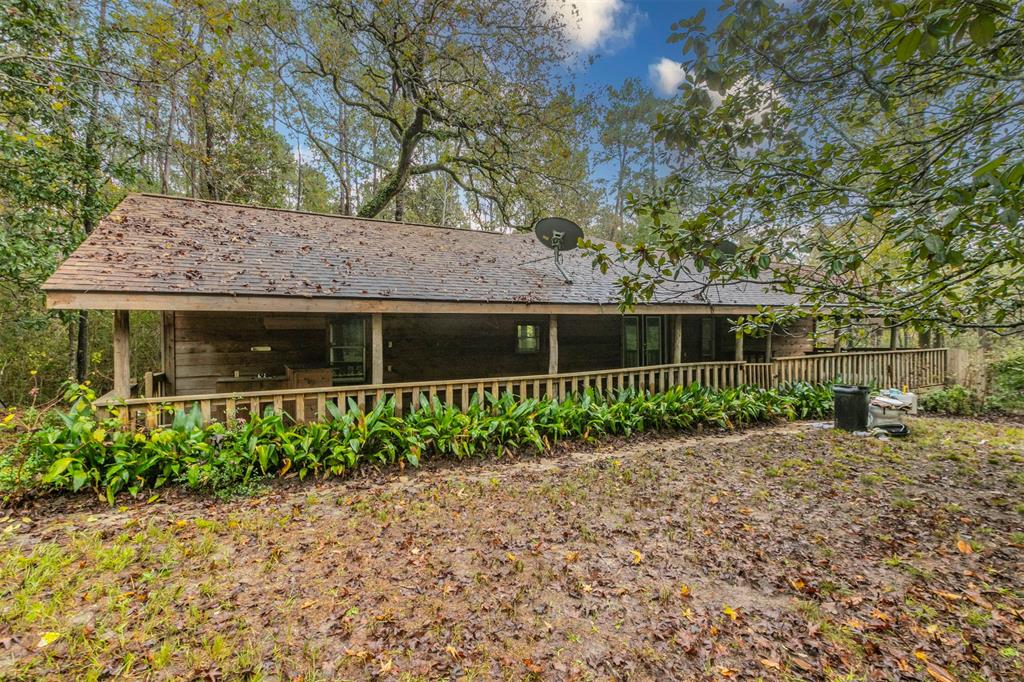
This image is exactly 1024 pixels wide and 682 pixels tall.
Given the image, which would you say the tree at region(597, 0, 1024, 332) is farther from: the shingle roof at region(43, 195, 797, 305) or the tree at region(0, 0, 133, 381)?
the tree at region(0, 0, 133, 381)

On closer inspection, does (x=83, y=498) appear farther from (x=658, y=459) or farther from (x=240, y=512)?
(x=658, y=459)

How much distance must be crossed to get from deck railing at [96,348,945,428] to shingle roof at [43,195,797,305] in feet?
4.49

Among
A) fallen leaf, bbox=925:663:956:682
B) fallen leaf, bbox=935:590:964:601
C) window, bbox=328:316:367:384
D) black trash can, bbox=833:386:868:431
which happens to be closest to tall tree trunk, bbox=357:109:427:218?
window, bbox=328:316:367:384

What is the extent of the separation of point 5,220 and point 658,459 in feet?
40.6

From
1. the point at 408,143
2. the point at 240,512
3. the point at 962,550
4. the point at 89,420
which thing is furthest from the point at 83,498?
the point at 408,143

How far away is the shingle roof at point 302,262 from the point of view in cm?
586

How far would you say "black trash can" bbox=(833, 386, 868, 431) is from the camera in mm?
8156

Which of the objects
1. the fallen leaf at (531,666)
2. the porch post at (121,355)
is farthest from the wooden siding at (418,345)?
the fallen leaf at (531,666)

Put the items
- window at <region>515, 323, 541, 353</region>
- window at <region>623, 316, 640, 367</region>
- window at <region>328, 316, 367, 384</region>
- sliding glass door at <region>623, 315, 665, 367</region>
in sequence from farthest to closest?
sliding glass door at <region>623, 315, 665, 367</region> < window at <region>623, 316, 640, 367</region> < window at <region>515, 323, 541, 353</region> < window at <region>328, 316, 367, 384</region>

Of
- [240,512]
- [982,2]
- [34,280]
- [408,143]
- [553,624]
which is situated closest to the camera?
[982,2]

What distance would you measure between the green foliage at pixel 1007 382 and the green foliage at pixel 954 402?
1.43 feet

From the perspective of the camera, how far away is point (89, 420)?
15.6 ft

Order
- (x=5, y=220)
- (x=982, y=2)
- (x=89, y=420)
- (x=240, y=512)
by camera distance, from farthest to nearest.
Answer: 1. (x=5, y=220)
2. (x=89, y=420)
3. (x=240, y=512)
4. (x=982, y=2)

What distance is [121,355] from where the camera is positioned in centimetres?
555
